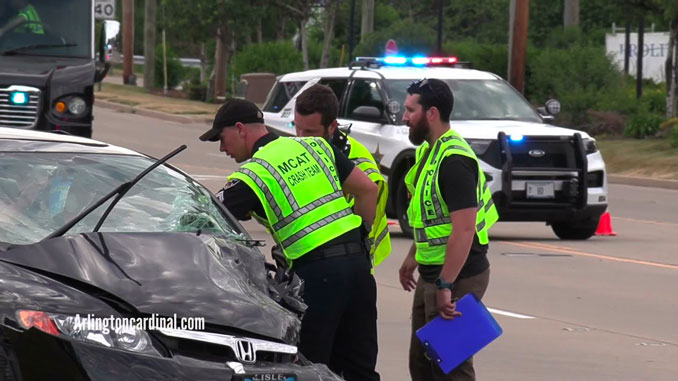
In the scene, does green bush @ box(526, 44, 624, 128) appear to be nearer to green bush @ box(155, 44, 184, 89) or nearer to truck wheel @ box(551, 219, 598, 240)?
truck wheel @ box(551, 219, 598, 240)

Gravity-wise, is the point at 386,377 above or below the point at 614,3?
below

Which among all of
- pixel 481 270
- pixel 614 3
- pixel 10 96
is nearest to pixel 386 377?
pixel 481 270

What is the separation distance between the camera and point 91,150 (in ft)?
22.2

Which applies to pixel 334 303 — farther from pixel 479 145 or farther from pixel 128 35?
pixel 128 35

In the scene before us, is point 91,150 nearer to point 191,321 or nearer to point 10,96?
point 191,321

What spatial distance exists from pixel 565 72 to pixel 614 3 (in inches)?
84.9

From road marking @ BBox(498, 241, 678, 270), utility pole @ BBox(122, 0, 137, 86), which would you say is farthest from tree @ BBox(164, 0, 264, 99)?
road marking @ BBox(498, 241, 678, 270)

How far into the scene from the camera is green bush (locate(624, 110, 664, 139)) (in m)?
31.9

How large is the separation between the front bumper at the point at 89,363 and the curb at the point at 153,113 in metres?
33.6

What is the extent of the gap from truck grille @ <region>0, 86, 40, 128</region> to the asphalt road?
280 centimetres

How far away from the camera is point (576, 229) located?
677 inches

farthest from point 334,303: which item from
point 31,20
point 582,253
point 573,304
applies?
point 31,20

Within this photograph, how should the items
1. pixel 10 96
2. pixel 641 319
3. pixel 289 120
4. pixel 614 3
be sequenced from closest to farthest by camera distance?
pixel 641 319
pixel 10 96
pixel 289 120
pixel 614 3

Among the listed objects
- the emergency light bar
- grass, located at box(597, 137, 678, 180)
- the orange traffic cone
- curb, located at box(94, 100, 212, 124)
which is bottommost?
curb, located at box(94, 100, 212, 124)
